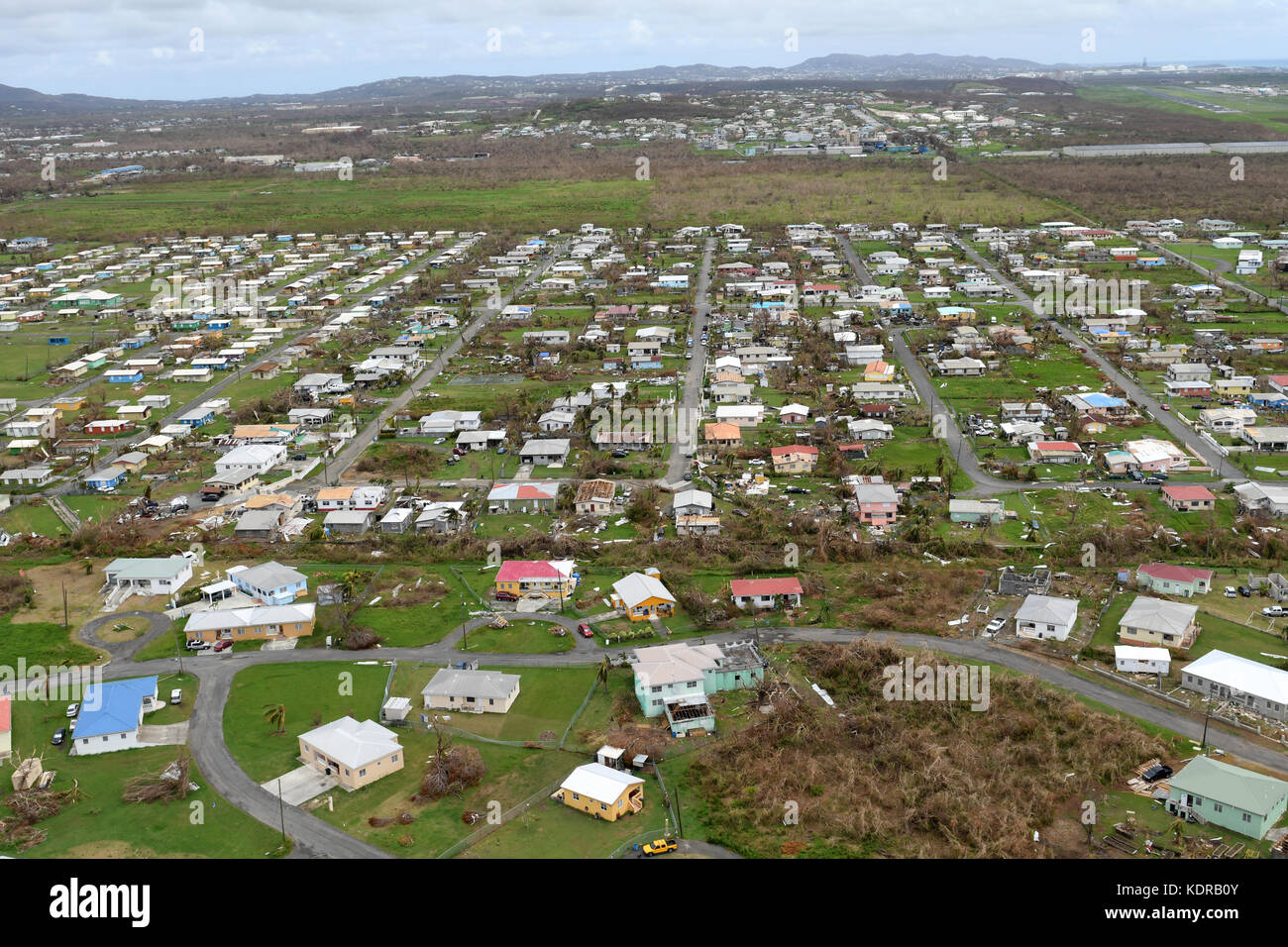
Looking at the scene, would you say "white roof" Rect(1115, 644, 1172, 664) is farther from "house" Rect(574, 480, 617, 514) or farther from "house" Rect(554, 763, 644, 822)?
"house" Rect(574, 480, 617, 514)

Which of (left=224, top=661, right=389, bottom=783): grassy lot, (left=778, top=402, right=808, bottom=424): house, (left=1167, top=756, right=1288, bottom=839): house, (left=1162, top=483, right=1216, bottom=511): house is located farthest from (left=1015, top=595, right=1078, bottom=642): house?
(left=778, top=402, right=808, bottom=424): house

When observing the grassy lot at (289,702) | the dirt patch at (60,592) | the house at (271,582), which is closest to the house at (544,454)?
the house at (271,582)

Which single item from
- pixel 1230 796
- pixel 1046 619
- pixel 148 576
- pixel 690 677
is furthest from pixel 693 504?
pixel 1230 796

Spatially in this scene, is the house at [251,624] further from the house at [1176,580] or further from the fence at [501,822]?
the house at [1176,580]

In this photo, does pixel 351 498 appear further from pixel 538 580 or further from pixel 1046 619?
pixel 1046 619
